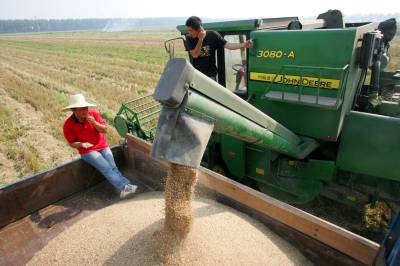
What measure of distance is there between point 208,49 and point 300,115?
142 centimetres

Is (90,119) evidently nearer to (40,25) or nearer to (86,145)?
(86,145)

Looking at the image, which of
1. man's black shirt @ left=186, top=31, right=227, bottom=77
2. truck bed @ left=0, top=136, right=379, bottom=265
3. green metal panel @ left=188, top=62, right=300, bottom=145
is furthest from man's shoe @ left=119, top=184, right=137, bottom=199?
green metal panel @ left=188, top=62, right=300, bottom=145

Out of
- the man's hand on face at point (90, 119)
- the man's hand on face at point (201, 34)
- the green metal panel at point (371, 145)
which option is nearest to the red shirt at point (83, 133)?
the man's hand on face at point (90, 119)

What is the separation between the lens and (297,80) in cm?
329

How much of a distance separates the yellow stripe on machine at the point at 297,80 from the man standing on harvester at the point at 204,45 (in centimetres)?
39

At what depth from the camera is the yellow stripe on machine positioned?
10.2ft

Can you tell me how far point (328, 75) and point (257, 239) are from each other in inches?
70.4

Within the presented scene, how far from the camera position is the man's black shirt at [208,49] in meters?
3.79

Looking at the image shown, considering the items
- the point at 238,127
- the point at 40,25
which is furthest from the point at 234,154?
the point at 40,25

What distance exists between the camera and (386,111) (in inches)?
154

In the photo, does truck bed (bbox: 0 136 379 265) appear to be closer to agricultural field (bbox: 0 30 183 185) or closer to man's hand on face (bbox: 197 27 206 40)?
man's hand on face (bbox: 197 27 206 40)

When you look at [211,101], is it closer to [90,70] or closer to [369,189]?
[369,189]

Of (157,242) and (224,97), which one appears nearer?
(224,97)

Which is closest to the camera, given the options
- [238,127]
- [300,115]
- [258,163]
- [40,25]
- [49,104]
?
[238,127]
